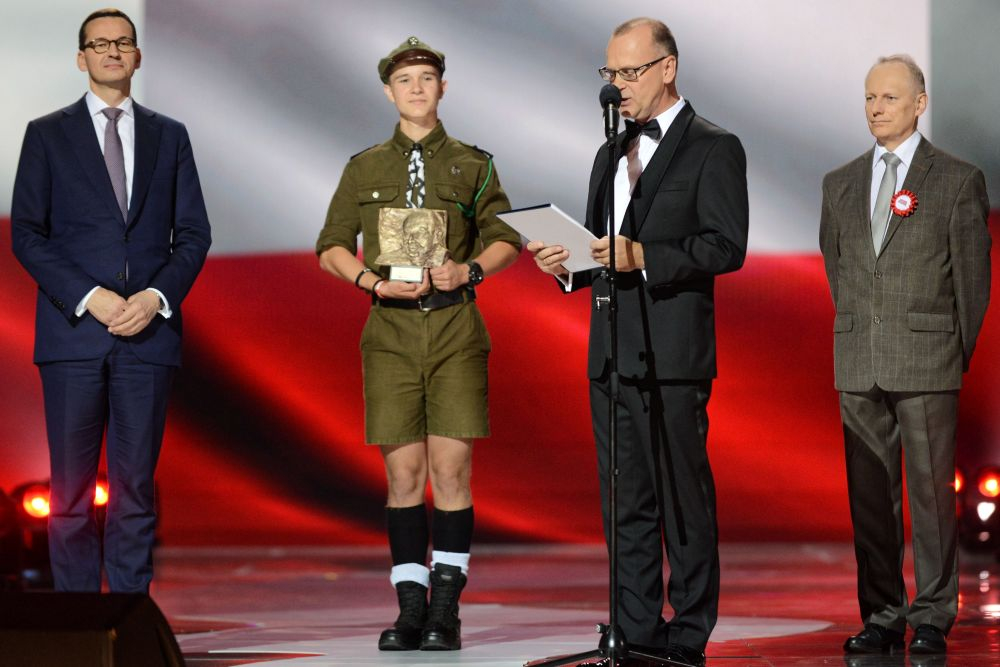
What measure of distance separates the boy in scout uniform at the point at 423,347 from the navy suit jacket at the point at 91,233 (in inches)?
19.9

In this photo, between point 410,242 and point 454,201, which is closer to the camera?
point 410,242

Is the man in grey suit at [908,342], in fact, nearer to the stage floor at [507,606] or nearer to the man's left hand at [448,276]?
the stage floor at [507,606]

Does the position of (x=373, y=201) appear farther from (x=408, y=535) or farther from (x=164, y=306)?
(x=408, y=535)

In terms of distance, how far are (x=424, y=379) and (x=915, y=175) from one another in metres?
1.48

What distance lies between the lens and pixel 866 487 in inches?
156

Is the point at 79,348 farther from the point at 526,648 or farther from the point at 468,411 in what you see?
the point at 526,648

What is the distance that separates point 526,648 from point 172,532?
2.84 metres

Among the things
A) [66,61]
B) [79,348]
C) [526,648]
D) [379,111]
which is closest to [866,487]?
[526,648]

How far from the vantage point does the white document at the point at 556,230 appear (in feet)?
10.4

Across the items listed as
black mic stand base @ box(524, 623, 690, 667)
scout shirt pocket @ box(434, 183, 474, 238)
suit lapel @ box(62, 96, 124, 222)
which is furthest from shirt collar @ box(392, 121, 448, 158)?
black mic stand base @ box(524, 623, 690, 667)

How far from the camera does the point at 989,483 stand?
5.50m

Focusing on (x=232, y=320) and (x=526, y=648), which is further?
(x=232, y=320)

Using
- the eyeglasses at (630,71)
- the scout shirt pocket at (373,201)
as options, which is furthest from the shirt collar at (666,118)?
the scout shirt pocket at (373,201)

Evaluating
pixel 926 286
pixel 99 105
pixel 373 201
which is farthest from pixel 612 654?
pixel 99 105
